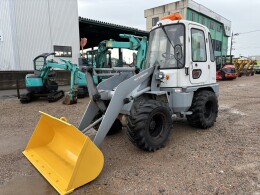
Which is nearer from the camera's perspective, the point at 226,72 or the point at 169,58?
the point at 169,58

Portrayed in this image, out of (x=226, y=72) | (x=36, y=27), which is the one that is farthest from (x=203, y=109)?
(x=226, y=72)

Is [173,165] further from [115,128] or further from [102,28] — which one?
[102,28]

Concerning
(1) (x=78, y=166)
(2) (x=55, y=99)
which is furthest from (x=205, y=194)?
(2) (x=55, y=99)

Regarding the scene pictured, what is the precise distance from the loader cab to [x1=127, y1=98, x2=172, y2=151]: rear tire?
0.83m

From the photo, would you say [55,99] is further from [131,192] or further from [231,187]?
[231,187]

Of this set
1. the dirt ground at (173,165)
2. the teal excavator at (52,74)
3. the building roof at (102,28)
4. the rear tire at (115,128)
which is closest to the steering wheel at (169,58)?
the dirt ground at (173,165)

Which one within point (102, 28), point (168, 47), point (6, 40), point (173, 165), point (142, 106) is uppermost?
point (102, 28)

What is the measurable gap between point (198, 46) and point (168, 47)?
749 millimetres

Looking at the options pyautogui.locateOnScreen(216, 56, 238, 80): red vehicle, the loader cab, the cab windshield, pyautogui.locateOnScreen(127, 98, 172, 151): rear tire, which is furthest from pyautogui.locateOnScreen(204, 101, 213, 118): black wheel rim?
pyautogui.locateOnScreen(216, 56, 238, 80): red vehicle

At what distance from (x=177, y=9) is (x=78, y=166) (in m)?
31.9

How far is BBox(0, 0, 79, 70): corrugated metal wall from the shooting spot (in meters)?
13.1

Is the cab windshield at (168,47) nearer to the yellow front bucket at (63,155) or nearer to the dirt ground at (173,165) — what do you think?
the dirt ground at (173,165)

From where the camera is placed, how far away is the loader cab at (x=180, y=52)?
168 inches

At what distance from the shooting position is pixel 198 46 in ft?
15.2
